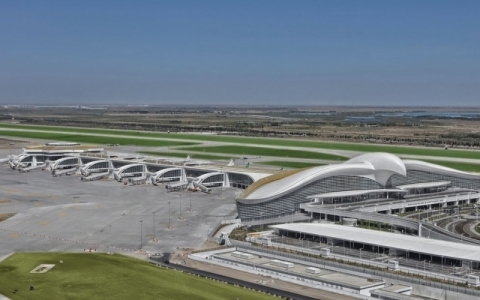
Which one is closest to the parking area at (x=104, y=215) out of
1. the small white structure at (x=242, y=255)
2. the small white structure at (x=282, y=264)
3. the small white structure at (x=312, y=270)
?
the small white structure at (x=242, y=255)

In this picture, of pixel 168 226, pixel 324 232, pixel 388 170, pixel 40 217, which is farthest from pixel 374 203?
pixel 40 217

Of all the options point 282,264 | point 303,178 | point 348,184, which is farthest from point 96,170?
point 282,264

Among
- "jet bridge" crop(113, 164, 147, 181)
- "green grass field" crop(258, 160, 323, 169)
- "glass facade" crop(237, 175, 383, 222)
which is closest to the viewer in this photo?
"glass facade" crop(237, 175, 383, 222)

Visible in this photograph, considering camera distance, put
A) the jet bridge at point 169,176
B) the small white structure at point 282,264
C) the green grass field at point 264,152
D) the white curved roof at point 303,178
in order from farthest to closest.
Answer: the green grass field at point 264,152 → the jet bridge at point 169,176 → the white curved roof at point 303,178 → the small white structure at point 282,264

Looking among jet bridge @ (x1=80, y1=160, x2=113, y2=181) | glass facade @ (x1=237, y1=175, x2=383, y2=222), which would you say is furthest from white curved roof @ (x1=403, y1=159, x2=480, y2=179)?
jet bridge @ (x1=80, y1=160, x2=113, y2=181)

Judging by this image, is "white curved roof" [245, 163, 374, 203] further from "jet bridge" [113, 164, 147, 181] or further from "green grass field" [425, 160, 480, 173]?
"jet bridge" [113, 164, 147, 181]

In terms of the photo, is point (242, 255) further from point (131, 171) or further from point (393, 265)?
point (131, 171)

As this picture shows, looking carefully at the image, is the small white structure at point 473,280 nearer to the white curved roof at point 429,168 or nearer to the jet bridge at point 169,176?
the white curved roof at point 429,168
